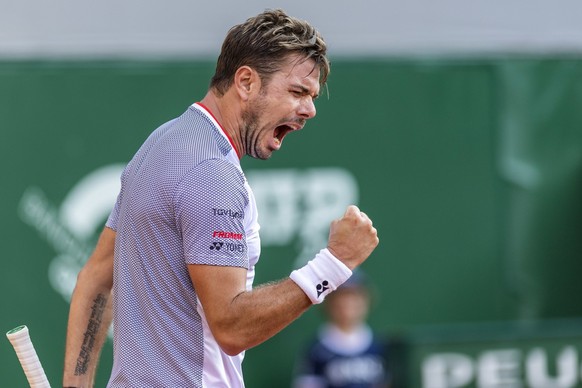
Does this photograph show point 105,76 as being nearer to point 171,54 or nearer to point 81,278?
point 171,54

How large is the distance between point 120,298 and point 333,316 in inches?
134

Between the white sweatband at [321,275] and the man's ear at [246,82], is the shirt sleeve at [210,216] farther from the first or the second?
the man's ear at [246,82]

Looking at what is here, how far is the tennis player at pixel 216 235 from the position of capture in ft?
9.11

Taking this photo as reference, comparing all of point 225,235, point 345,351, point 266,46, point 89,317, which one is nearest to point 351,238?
point 225,235

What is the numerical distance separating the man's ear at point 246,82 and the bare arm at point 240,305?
0.50 m

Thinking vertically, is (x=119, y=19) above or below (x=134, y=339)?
above

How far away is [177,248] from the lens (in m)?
2.85

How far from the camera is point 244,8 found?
6.51m

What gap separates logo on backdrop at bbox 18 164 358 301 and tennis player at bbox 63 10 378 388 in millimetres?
2934

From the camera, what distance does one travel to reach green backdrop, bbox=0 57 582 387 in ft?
19.5

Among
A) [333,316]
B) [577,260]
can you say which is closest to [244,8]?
[333,316]

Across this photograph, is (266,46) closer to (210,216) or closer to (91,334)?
(210,216)

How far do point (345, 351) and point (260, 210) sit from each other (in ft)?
2.90

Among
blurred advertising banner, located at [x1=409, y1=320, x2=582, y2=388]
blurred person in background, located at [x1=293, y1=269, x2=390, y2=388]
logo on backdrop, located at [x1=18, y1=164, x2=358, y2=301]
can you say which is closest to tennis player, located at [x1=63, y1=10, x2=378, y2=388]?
blurred advertising banner, located at [x1=409, y1=320, x2=582, y2=388]
